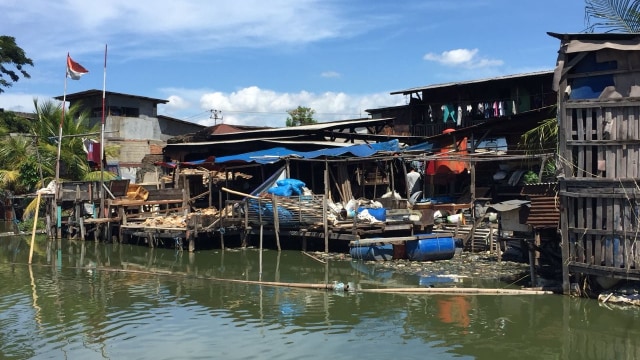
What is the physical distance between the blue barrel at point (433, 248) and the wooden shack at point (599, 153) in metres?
5.03

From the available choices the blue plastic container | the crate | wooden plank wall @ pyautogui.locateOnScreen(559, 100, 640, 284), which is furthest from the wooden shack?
the crate

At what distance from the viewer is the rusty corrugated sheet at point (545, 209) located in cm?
1073

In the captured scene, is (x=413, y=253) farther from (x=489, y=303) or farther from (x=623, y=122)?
(x=623, y=122)

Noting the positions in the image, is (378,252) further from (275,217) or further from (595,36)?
(595,36)

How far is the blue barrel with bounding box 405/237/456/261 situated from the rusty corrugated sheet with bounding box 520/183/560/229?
4123 millimetres

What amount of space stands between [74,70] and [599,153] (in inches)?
780

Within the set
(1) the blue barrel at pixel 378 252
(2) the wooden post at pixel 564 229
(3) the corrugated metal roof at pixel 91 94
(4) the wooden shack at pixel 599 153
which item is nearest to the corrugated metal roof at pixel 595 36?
(4) the wooden shack at pixel 599 153

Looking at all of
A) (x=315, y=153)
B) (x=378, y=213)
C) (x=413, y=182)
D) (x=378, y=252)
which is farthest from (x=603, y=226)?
(x=315, y=153)

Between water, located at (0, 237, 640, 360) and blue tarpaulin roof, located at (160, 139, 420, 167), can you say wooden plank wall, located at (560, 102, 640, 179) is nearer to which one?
water, located at (0, 237, 640, 360)

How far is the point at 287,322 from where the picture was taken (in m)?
9.90

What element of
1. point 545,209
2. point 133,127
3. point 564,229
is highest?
point 133,127

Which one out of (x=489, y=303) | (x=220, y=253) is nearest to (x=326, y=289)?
(x=489, y=303)

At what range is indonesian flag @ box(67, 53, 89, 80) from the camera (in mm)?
22156

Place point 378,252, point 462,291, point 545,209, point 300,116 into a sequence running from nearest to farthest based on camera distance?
point 545,209, point 462,291, point 378,252, point 300,116
